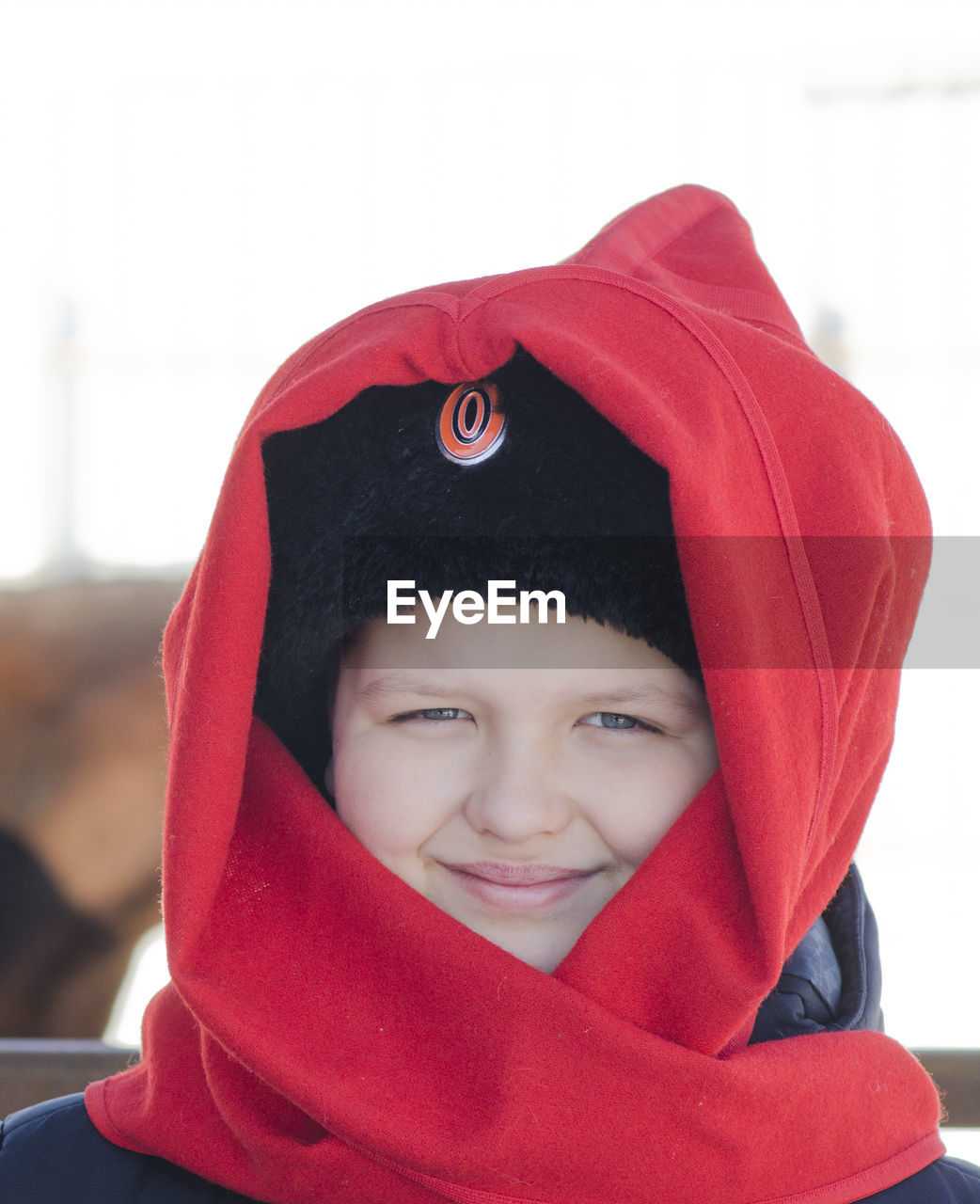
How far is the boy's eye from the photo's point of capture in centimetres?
62

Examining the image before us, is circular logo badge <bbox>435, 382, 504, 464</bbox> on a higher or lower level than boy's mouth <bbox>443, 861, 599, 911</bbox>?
higher

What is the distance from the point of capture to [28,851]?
1.79m

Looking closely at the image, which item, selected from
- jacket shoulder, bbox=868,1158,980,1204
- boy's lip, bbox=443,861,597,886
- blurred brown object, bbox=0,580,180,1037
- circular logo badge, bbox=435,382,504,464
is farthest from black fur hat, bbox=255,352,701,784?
blurred brown object, bbox=0,580,180,1037

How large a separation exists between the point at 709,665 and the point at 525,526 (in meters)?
0.11

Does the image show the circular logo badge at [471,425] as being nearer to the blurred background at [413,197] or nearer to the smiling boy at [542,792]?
the smiling boy at [542,792]

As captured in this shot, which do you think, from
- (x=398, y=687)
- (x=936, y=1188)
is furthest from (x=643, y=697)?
(x=936, y=1188)

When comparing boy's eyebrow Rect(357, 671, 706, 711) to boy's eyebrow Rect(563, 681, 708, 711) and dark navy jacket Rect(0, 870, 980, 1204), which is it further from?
dark navy jacket Rect(0, 870, 980, 1204)

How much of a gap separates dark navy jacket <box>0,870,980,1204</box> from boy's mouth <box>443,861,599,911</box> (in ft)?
0.40

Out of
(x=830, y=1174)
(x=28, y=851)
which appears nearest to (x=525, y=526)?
(x=830, y=1174)

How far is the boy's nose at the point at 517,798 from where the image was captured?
594mm

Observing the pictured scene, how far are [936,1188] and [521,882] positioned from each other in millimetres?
237

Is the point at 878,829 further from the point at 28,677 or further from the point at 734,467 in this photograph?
the point at 734,467

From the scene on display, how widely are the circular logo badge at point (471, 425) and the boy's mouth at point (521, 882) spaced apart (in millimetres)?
198

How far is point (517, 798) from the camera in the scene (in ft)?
1.96
